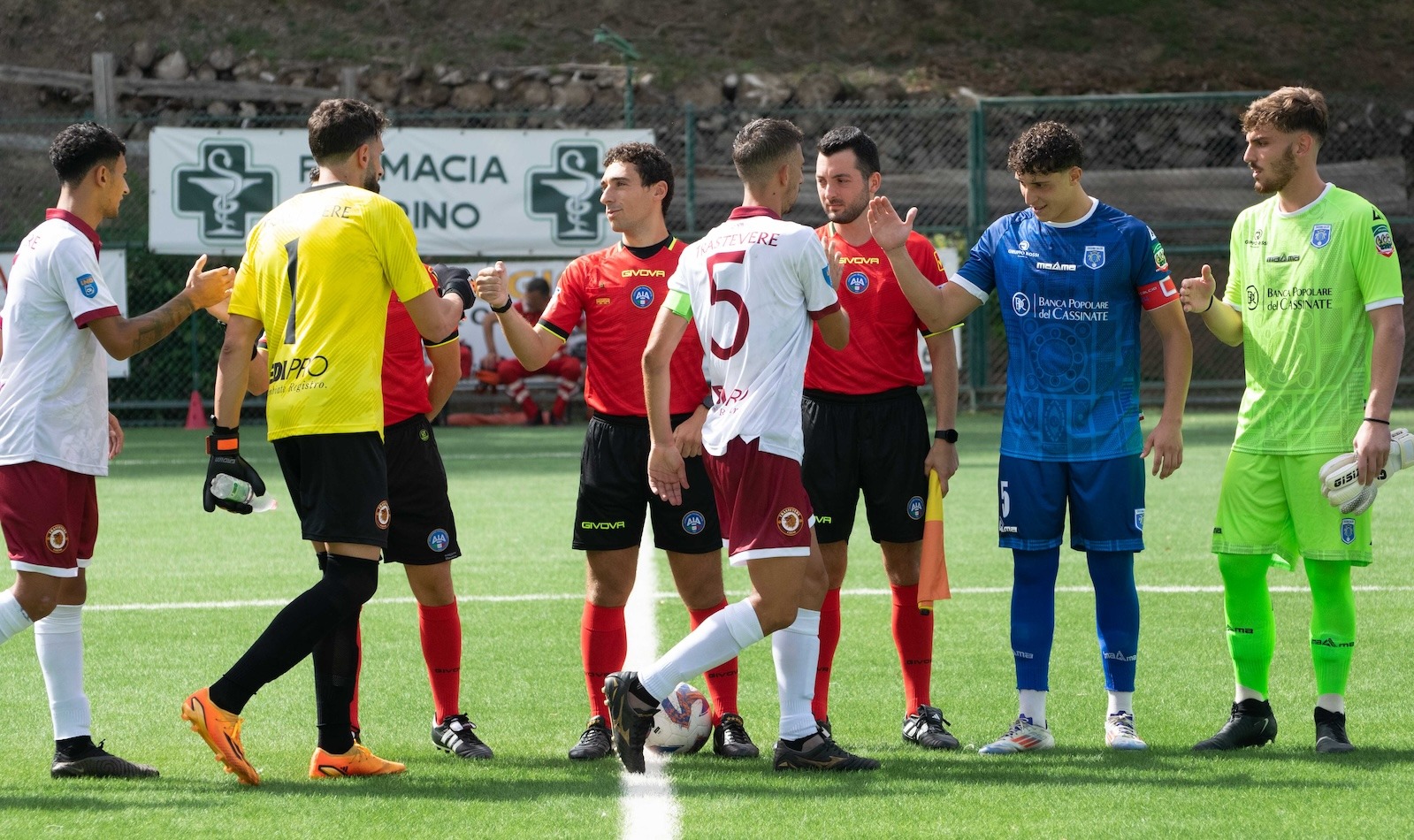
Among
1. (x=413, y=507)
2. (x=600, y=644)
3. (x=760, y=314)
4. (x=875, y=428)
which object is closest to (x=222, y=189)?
(x=413, y=507)

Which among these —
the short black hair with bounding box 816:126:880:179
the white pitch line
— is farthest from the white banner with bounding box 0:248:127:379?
the short black hair with bounding box 816:126:880:179

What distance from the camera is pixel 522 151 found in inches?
745

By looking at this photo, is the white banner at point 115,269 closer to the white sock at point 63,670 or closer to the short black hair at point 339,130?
the white sock at point 63,670

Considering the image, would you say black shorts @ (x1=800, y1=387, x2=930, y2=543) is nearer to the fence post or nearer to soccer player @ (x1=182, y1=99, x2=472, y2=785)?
soccer player @ (x1=182, y1=99, x2=472, y2=785)

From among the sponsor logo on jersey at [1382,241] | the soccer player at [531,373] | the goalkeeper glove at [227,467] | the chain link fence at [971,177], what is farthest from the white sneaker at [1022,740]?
the soccer player at [531,373]

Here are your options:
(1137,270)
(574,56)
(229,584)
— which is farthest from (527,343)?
(574,56)

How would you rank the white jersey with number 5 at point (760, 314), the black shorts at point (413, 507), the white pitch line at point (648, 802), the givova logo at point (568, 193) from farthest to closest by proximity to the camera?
the givova logo at point (568, 193)
the black shorts at point (413, 507)
the white jersey with number 5 at point (760, 314)
the white pitch line at point (648, 802)

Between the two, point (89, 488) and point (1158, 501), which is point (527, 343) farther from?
point (1158, 501)

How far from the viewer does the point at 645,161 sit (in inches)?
222

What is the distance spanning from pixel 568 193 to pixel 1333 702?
14.5 m

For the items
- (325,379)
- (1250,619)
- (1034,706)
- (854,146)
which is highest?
(854,146)

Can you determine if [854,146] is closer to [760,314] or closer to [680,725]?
[760,314]

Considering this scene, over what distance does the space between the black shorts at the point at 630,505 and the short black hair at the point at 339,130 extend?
1356 mm

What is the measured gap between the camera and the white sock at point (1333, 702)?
543cm
